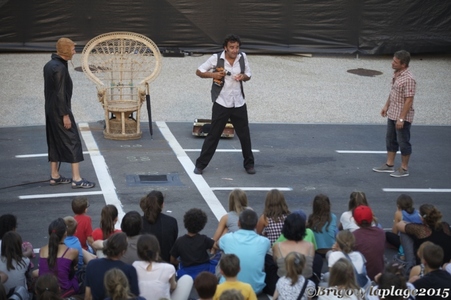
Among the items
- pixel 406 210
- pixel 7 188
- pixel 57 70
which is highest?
pixel 57 70

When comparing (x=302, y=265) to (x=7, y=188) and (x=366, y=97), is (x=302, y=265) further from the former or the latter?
(x=366, y=97)

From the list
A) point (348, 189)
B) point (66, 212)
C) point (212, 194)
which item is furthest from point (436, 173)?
point (66, 212)

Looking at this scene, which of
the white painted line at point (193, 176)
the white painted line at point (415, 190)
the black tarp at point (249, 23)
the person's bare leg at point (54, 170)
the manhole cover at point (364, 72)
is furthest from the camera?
the black tarp at point (249, 23)

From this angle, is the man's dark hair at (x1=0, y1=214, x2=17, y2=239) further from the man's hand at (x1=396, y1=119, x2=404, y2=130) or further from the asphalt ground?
the man's hand at (x1=396, y1=119, x2=404, y2=130)

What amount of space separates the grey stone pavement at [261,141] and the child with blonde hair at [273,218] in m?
1.17

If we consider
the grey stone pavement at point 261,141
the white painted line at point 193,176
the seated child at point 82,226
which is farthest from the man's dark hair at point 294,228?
the white painted line at point 193,176

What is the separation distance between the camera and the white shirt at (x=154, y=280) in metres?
6.96

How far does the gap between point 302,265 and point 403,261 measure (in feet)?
6.20

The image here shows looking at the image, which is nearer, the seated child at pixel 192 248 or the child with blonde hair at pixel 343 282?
the child with blonde hair at pixel 343 282

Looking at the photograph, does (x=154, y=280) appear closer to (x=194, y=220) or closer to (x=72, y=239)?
(x=194, y=220)

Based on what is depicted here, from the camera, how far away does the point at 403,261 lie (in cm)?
837

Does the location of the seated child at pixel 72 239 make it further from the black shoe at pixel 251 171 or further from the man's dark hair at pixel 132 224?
the black shoe at pixel 251 171

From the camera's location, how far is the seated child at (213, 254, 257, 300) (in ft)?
22.0

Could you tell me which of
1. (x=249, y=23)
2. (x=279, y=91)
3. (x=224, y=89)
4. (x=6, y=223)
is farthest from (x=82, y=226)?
(x=249, y=23)
